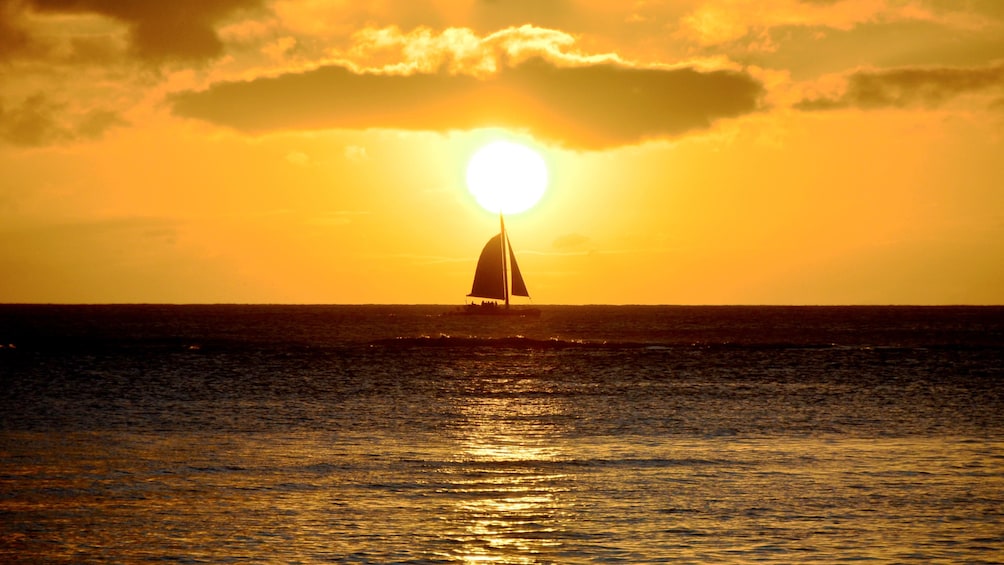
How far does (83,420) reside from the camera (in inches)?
2083

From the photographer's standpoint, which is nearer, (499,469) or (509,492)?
(509,492)

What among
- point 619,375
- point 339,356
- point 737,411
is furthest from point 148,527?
point 339,356

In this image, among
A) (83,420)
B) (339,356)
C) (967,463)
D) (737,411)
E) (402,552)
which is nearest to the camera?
(402,552)

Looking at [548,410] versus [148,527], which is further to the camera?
[548,410]

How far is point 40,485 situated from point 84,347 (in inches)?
4164

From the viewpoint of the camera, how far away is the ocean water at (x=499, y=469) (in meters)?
25.1

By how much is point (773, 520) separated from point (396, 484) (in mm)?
11552

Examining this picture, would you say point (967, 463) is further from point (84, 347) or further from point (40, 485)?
point (84, 347)

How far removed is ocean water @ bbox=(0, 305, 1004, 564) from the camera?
25125 mm

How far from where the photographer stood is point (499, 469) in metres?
36.4

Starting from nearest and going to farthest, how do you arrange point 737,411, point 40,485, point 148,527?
point 148,527 < point 40,485 < point 737,411

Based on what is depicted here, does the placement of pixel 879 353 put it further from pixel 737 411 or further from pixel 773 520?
pixel 773 520

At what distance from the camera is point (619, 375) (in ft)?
284

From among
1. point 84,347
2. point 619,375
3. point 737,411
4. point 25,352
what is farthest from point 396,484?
point 84,347
